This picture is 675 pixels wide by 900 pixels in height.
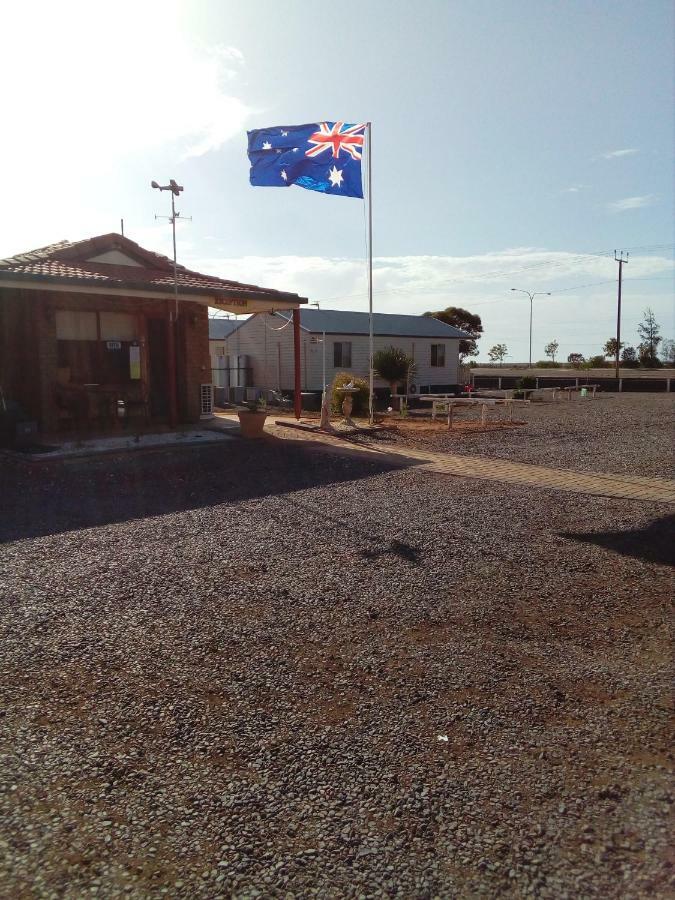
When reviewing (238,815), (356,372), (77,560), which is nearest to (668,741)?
(238,815)

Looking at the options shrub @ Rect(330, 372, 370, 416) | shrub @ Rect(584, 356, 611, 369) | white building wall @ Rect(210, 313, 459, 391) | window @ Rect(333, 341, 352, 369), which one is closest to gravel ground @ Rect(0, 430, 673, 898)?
shrub @ Rect(330, 372, 370, 416)

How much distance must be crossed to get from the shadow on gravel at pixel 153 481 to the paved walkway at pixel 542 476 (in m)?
0.79

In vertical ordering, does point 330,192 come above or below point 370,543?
above

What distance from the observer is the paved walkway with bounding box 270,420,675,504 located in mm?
8734

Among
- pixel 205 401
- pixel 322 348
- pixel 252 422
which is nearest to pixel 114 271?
Result: pixel 205 401

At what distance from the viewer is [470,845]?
97.0 inches

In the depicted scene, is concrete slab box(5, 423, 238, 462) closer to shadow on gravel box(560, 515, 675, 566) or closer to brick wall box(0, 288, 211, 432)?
brick wall box(0, 288, 211, 432)

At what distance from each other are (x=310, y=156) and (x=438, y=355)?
855 inches

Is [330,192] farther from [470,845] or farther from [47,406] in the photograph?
[470,845]

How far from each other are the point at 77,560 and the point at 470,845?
14.4 ft

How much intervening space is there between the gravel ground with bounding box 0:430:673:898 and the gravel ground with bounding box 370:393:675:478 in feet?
14.4

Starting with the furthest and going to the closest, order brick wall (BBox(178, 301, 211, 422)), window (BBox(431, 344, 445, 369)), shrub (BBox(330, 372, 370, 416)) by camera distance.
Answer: window (BBox(431, 344, 445, 369)) → shrub (BBox(330, 372, 370, 416)) → brick wall (BBox(178, 301, 211, 422))

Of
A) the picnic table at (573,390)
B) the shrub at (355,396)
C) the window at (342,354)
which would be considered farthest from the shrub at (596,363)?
the shrub at (355,396)

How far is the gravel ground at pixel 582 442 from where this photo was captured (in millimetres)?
11117
